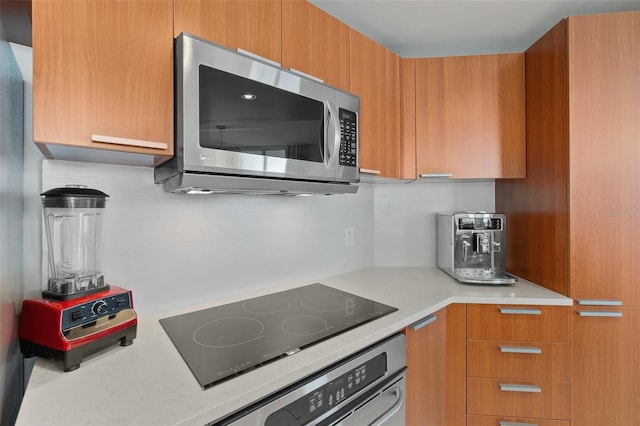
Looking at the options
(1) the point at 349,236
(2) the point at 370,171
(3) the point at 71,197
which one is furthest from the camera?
(1) the point at 349,236

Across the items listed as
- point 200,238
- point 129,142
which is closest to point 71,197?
point 129,142

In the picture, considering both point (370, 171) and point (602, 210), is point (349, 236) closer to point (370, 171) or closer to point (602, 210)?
point (370, 171)

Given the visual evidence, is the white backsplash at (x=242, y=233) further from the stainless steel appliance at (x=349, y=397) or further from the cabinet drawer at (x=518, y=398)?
the cabinet drawer at (x=518, y=398)

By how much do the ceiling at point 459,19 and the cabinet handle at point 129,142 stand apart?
3.48ft

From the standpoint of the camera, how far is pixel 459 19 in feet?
5.09

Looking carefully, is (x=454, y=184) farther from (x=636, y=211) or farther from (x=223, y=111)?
(x=223, y=111)

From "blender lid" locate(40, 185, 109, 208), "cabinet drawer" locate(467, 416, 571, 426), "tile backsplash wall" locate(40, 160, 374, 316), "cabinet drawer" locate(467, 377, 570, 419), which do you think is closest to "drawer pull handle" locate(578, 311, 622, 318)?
"cabinet drawer" locate(467, 377, 570, 419)

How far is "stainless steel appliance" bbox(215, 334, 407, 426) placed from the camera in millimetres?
731

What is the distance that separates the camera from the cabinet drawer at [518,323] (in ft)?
4.40

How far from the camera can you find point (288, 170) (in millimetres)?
1057

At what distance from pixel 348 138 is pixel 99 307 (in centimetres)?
99

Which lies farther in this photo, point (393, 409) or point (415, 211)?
point (415, 211)

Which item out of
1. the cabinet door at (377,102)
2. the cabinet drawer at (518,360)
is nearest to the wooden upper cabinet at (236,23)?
the cabinet door at (377,102)

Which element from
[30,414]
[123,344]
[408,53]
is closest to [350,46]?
[408,53]
